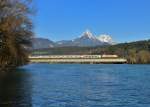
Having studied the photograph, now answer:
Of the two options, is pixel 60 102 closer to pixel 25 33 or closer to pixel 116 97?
pixel 116 97

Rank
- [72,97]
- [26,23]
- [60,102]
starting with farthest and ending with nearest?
[26,23] < [72,97] < [60,102]

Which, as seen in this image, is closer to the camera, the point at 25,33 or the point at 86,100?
the point at 86,100

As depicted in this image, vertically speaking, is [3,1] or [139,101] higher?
[3,1]

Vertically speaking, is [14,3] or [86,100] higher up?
[14,3]

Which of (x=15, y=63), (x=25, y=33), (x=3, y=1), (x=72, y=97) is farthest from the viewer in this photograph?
(x=15, y=63)

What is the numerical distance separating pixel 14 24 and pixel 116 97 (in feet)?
138

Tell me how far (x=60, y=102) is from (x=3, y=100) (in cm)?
491

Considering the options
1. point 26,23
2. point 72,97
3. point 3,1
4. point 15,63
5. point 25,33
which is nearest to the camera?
point 72,97

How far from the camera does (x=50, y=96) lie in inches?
1583

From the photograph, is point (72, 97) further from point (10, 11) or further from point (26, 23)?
point (26, 23)

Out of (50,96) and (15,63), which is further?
(15,63)

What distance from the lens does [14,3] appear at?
75500 millimetres

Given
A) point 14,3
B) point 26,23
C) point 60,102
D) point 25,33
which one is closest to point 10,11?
point 14,3

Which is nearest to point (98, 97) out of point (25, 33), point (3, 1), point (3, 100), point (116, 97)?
point (116, 97)
